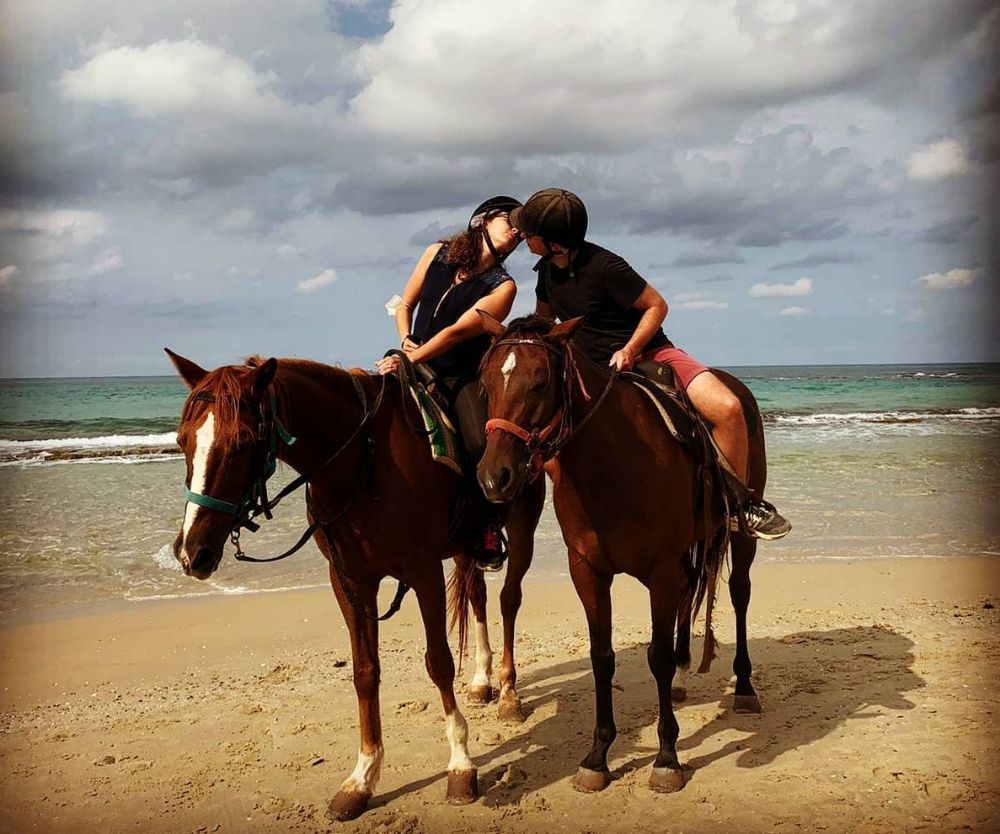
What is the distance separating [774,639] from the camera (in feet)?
20.9

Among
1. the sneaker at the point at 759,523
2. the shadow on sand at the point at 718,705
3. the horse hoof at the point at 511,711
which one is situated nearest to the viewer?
the shadow on sand at the point at 718,705

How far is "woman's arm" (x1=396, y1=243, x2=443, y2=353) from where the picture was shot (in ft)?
14.8

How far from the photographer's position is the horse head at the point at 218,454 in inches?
117

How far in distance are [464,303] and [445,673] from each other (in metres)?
1.84

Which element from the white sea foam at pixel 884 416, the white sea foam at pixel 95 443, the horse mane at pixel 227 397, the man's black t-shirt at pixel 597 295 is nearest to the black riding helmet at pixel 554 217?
the man's black t-shirt at pixel 597 295

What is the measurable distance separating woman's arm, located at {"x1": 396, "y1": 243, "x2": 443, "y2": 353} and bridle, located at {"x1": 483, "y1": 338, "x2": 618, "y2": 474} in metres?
1.22

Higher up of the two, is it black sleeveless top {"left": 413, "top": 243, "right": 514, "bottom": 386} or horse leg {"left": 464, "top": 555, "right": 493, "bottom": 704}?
black sleeveless top {"left": 413, "top": 243, "right": 514, "bottom": 386}

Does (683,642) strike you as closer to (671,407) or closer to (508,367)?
(671,407)

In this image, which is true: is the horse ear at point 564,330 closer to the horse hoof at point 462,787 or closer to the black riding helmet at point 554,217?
the black riding helmet at point 554,217

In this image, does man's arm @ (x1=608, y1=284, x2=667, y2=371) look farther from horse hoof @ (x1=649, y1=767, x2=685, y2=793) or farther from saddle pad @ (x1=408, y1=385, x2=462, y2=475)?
horse hoof @ (x1=649, y1=767, x2=685, y2=793)

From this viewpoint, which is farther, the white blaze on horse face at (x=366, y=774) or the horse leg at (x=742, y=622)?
the horse leg at (x=742, y=622)

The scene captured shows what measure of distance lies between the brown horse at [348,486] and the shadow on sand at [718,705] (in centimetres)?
50

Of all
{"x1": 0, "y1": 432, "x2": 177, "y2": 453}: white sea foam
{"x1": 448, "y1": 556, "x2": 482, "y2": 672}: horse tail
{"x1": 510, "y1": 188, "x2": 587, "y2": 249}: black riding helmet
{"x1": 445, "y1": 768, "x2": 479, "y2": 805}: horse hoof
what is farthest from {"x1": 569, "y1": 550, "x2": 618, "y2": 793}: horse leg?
{"x1": 0, "y1": 432, "x2": 177, "y2": 453}: white sea foam

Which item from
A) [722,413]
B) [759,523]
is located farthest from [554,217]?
[759,523]
